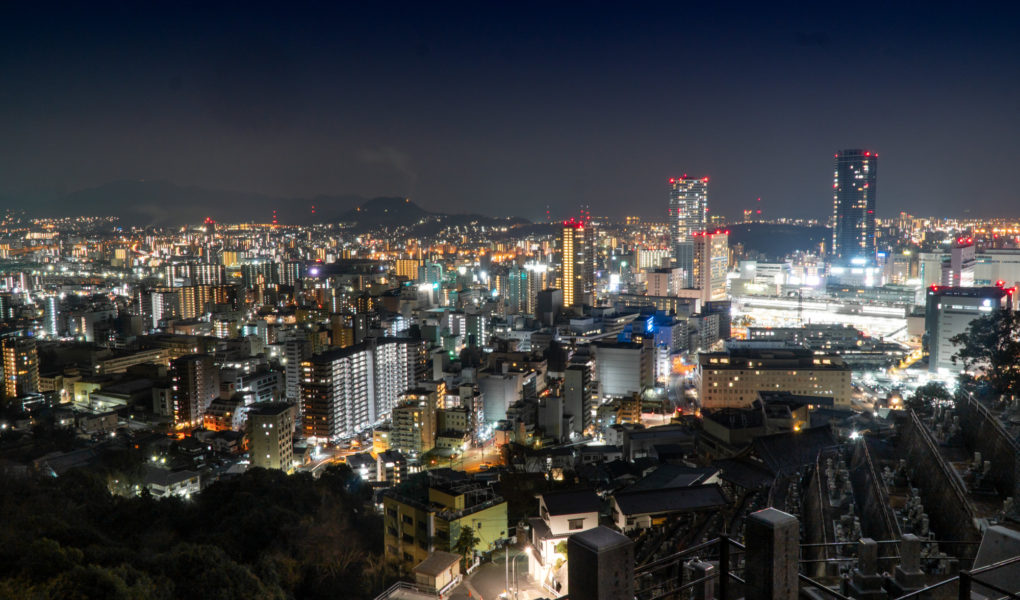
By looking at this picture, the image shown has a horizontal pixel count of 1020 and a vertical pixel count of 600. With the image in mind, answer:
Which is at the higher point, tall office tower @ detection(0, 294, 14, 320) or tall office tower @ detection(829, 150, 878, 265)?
tall office tower @ detection(829, 150, 878, 265)

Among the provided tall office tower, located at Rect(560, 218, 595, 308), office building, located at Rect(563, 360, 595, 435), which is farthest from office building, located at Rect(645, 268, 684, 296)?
office building, located at Rect(563, 360, 595, 435)

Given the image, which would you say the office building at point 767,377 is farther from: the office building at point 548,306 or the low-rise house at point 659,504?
the office building at point 548,306

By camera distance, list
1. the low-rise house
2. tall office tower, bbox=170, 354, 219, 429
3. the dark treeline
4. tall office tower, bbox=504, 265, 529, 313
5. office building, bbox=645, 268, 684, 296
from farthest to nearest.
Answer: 1. office building, bbox=645, 268, 684, 296
2. tall office tower, bbox=504, 265, 529, 313
3. tall office tower, bbox=170, 354, 219, 429
4. the low-rise house
5. the dark treeline

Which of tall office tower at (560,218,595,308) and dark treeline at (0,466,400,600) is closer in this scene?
dark treeline at (0,466,400,600)

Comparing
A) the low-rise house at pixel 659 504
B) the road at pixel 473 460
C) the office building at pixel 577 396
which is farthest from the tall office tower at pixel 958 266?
the low-rise house at pixel 659 504

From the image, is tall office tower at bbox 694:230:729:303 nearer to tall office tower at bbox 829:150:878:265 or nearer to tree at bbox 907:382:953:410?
tall office tower at bbox 829:150:878:265

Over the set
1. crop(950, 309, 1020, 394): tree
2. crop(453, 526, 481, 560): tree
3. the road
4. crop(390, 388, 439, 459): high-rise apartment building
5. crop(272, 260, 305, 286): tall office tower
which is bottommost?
the road
